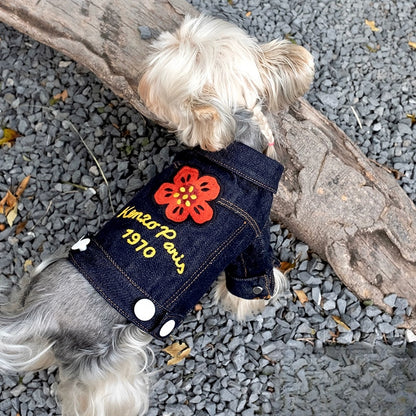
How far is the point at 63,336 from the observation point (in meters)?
1.96

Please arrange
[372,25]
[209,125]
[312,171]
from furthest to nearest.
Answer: [372,25]
[312,171]
[209,125]

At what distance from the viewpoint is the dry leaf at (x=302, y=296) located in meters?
2.65

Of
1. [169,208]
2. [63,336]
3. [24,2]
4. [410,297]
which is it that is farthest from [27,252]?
[410,297]

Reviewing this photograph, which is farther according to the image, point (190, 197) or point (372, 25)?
point (372, 25)

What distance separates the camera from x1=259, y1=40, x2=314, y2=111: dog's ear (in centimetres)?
210

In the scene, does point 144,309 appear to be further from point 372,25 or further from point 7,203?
point 372,25

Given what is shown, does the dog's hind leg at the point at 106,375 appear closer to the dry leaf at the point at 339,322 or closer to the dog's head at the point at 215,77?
the dog's head at the point at 215,77

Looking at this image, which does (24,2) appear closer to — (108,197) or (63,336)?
(108,197)

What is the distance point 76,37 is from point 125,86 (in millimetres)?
353

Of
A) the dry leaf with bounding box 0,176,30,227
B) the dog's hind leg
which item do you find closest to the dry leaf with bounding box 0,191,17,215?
the dry leaf with bounding box 0,176,30,227

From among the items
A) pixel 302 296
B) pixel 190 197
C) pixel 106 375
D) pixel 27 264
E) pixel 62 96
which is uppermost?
pixel 190 197

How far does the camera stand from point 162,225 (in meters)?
2.02

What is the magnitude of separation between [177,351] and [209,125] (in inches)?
47.7

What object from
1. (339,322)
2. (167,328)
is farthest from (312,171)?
(167,328)
